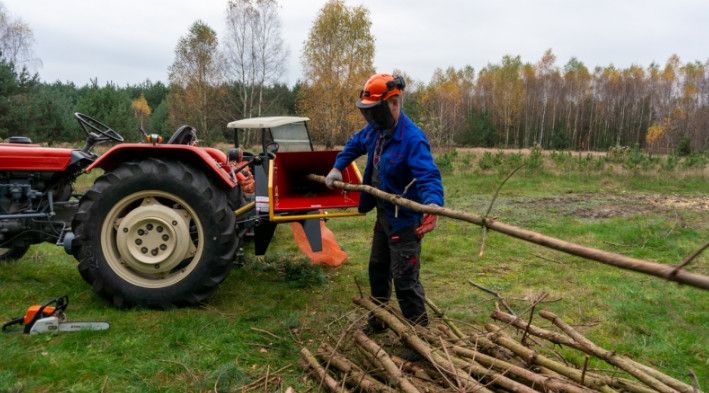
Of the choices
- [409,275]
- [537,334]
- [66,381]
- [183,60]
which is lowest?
[66,381]

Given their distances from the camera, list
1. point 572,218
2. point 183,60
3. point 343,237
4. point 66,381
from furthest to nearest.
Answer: point 183,60
point 572,218
point 343,237
point 66,381

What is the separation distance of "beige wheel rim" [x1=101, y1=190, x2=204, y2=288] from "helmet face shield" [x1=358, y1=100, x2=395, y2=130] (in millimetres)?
1675

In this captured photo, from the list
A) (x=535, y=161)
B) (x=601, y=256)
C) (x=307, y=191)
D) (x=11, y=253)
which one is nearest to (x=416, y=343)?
(x=601, y=256)

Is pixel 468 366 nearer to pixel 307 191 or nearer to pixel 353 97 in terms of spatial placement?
pixel 307 191

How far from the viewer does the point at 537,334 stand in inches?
123

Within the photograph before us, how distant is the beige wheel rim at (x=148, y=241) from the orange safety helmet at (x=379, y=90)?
1723mm

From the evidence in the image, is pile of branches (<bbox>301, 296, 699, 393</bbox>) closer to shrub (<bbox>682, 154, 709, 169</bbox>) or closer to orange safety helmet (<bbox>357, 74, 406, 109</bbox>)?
orange safety helmet (<bbox>357, 74, 406, 109</bbox>)

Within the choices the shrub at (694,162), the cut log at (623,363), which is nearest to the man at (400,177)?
the cut log at (623,363)

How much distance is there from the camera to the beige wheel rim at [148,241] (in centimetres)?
415

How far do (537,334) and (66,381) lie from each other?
2793 mm

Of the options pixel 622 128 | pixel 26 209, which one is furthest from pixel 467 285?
pixel 622 128

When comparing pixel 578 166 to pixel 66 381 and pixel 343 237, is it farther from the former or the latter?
pixel 66 381

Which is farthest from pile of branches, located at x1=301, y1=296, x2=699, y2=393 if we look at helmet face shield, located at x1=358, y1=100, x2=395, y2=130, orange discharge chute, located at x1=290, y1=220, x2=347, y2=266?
orange discharge chute, located at x1=290, y1=220, x2=347, y2=266

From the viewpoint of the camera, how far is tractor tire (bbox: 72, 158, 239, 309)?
162 inches
